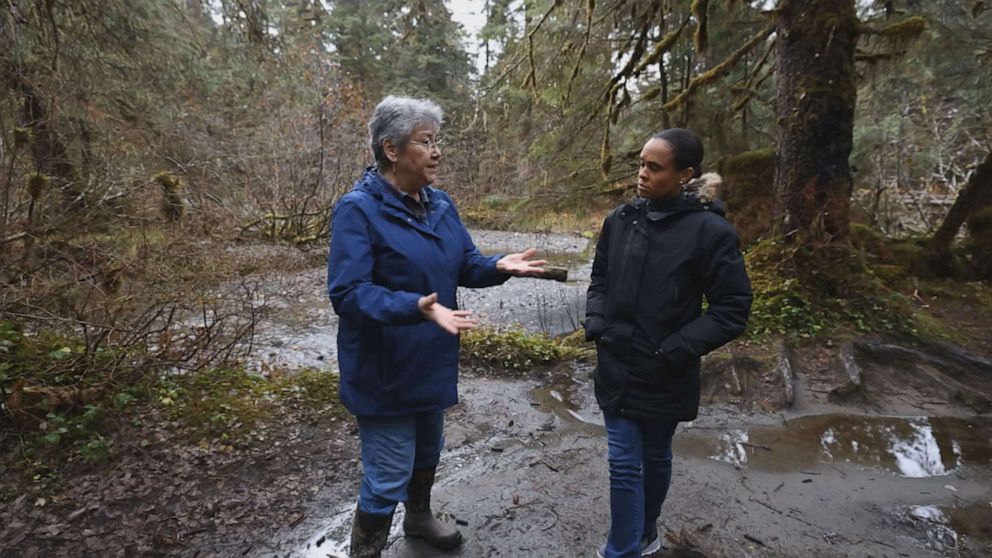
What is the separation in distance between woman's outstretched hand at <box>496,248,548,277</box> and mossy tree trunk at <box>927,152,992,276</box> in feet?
22.6

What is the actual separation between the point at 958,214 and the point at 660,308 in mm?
6860

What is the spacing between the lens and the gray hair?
2184 millimetres

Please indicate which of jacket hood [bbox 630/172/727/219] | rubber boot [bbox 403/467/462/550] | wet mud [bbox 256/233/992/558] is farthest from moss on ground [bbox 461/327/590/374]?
jacket hood [bbox 630/172/727/219]

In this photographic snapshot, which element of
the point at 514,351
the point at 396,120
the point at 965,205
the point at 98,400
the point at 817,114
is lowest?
the point at 514,351

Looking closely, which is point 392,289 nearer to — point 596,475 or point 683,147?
point 683,147

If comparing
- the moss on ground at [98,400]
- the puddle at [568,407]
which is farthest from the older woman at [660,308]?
the moss on ground at [98,400]

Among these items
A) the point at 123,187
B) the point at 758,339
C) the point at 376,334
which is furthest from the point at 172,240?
the point at 758,339

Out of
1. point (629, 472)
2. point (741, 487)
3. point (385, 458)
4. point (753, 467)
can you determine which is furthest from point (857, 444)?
point (385, 458)

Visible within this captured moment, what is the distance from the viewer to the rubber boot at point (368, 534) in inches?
92.1

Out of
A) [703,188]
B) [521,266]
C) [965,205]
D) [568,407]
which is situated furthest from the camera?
[965,205]

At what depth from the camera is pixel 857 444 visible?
388cm

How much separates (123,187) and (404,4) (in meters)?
3.52

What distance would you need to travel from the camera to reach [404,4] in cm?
569

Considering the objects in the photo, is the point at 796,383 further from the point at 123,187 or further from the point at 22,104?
the point at 22,104
